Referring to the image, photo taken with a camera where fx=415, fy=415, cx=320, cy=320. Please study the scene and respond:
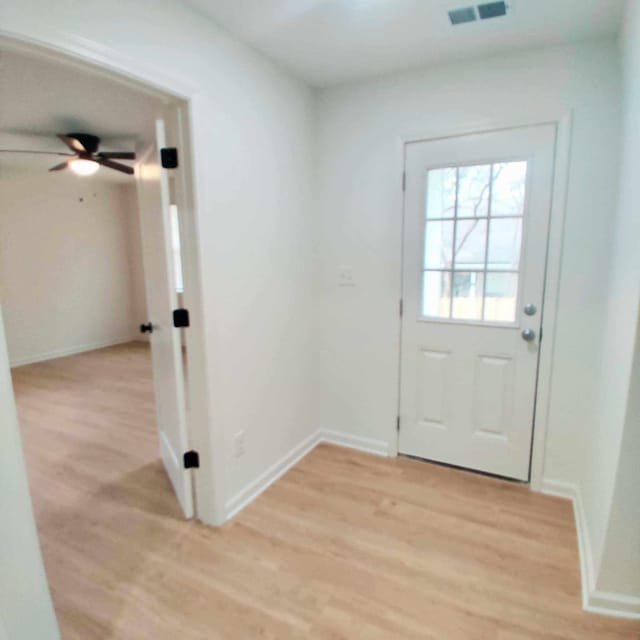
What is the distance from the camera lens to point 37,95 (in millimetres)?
2611

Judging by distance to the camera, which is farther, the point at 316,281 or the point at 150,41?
the point at 316,281

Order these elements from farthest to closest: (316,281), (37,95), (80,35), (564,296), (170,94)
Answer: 1. (316,281)
2. (37,95)
3. (564,296)
4. (170,94)
5. (80,35)

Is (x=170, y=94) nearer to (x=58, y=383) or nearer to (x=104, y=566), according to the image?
(x=104, y=566)

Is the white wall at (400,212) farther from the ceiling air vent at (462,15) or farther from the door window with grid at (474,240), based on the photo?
the ceiling air vent at (462,15)

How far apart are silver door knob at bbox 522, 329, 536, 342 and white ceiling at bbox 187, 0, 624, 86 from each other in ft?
4.84

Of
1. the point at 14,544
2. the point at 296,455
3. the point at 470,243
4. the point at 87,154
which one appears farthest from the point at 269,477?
the point at 87,154

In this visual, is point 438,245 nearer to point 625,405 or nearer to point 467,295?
point 467,295

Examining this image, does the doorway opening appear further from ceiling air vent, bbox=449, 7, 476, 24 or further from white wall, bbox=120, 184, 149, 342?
ceiling air vent, bbox=449, 7, 476, 24

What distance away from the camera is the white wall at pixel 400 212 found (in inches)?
82.8

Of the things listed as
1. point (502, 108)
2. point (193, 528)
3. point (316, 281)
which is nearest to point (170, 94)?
point (316, 281)

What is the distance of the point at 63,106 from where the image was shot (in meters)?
2.83

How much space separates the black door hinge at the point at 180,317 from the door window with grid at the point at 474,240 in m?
1.44

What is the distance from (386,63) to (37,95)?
2.17 meters

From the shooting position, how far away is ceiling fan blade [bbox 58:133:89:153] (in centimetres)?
343
